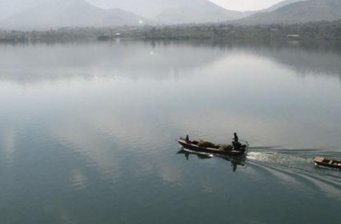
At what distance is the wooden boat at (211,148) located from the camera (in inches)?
1955

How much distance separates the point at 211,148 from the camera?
5144 centimetres

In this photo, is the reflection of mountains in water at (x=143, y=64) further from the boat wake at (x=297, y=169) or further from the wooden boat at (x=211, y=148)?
the boat wake at (x=297, y=169)

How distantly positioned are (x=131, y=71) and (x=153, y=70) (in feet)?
20.5

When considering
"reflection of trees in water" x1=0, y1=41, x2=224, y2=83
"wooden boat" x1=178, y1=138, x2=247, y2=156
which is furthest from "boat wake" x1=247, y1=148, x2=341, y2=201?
"reflection of trees in water" x1=0, y1=41, x2=224, y2=83

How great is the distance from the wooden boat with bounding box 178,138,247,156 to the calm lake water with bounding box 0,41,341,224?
1.08m

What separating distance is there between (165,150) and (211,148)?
594 cm

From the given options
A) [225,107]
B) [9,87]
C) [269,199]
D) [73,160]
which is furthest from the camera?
[9,87]

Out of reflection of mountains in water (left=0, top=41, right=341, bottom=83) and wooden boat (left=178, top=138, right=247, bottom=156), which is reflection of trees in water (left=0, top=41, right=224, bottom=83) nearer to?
reflection of mountains in water (left=0, top=41, right=341, bottom=83)

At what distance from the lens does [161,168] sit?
48.4 meters

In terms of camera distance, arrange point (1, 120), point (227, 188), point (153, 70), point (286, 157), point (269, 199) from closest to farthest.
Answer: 1. point (269, 199)
2. point (227, 188)
3. point (286, 157)
4. point (1, 120)
5. point (153, 70)

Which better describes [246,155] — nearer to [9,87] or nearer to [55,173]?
[55,173]

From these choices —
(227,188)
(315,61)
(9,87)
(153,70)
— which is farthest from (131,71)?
(227,188)

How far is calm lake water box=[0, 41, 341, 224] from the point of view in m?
39.4

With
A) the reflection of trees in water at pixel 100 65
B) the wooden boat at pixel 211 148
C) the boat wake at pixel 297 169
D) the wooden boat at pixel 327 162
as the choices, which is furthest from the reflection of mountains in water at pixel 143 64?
the wooden boat at pixel 327 162
